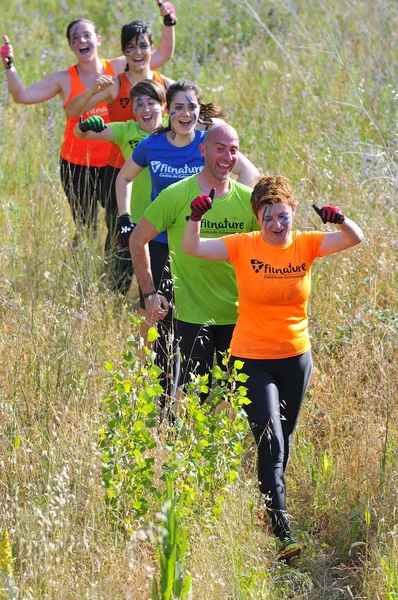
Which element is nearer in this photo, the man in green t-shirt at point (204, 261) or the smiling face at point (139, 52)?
the man in green t-shirt at point (204, 261)

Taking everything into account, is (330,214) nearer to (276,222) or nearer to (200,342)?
(276,222)

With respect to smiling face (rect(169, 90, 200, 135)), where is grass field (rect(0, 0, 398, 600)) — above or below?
below

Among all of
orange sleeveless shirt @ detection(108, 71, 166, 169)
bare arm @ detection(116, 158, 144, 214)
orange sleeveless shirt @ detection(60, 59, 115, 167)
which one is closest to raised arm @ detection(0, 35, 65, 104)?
orange sleeveless shirt @ detection(60, 59, 115, 167)

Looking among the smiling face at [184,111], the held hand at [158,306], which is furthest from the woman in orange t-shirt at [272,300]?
the smiling face at [184,111]

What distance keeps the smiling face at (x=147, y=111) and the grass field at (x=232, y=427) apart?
0.79m

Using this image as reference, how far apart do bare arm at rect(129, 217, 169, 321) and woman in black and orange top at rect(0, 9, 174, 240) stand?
1.89 meters

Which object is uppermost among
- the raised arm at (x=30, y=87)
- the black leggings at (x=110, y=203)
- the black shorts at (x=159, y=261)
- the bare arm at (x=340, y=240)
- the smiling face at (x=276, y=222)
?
the smiling face at (x=276, y=222)

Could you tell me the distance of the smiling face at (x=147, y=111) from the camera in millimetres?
6516

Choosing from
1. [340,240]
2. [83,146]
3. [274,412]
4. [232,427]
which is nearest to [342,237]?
[340,240]

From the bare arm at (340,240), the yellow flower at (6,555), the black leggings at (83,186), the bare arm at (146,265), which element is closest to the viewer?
the yellow flower at (6,555)

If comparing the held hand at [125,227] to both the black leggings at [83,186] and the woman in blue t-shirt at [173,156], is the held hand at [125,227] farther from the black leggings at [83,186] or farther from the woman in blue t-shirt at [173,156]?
the black leggings at [83,186]

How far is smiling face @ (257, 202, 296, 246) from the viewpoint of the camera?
15.8ft

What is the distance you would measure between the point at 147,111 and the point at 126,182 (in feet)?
1.72

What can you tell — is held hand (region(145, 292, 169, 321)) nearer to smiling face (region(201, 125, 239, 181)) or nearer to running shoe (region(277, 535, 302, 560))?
smiling face (region(201, 125, 239, 181))
